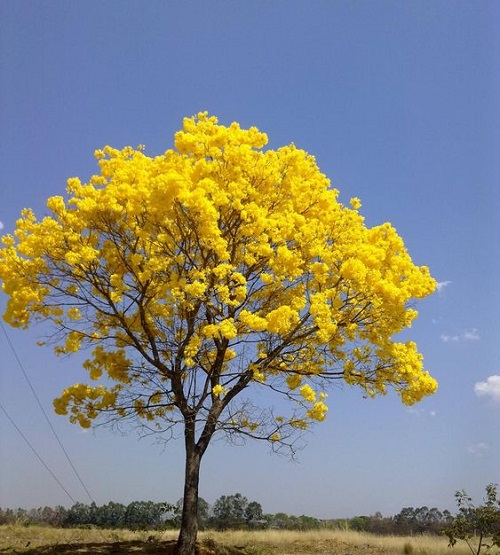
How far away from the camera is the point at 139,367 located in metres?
14.7

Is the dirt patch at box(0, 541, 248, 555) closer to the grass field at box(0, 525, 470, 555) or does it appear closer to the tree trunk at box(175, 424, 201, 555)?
the grass field at box(0, 525, 470, 555)

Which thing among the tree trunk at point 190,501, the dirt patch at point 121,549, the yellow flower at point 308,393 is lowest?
the dirt patch at point 121,549

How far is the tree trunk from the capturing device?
43.9ft

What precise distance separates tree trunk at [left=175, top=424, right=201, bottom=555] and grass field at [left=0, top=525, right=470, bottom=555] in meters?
1.07

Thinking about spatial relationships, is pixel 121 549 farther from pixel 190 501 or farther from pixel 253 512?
pixel 253 512

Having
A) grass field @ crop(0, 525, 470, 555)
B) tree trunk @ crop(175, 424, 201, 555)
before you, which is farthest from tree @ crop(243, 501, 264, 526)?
tree trunk @ crop(175, 424, 201, 555)

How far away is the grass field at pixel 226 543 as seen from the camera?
577 inches

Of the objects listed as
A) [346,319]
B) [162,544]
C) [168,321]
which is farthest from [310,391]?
[162,544]

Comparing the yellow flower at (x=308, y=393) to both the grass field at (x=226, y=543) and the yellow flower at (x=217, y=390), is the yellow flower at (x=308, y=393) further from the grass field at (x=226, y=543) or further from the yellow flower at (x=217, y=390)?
the grass field at (x=226, y=543)

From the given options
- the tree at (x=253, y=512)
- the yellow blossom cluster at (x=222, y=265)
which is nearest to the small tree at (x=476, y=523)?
→ the yellow blossom cluster at (x=222, y=265)

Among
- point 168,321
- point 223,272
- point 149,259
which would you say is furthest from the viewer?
point 168,321

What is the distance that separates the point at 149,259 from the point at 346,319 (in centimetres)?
489

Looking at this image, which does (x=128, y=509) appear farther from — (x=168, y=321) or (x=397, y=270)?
(x=397, y=270)

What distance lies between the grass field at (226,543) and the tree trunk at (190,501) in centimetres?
107
